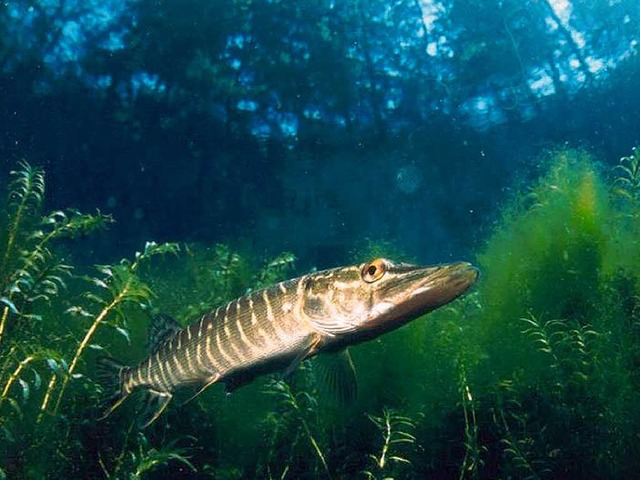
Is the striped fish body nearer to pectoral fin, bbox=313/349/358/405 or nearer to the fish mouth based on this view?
pectoral fin, bbox=313/349/358/405

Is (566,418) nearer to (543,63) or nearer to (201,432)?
(201,432)

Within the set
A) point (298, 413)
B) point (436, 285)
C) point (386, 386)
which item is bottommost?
point (386, 386)

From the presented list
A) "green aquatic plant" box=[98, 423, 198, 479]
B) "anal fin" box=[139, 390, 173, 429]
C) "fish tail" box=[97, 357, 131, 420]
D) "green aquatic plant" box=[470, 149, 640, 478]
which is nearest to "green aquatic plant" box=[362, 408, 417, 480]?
"green aquatic plant" box=[470, 149, 640, 478]

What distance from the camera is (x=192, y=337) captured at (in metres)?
4.56

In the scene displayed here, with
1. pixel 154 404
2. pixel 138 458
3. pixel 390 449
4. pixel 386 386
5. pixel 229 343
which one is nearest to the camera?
pixel 229 343

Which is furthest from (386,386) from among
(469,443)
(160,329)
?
(160,329)

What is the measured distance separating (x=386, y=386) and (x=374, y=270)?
3.98m

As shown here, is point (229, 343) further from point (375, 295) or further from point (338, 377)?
point (375, 295)

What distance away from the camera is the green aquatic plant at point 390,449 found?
4504 millimetres

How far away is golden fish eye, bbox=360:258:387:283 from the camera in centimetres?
373

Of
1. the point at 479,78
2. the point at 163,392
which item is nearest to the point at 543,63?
the point at 479,78

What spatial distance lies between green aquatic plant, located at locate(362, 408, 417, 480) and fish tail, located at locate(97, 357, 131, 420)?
8.44 feet

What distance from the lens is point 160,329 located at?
16.8 ft

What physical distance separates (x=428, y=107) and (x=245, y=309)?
21516 millimetres
